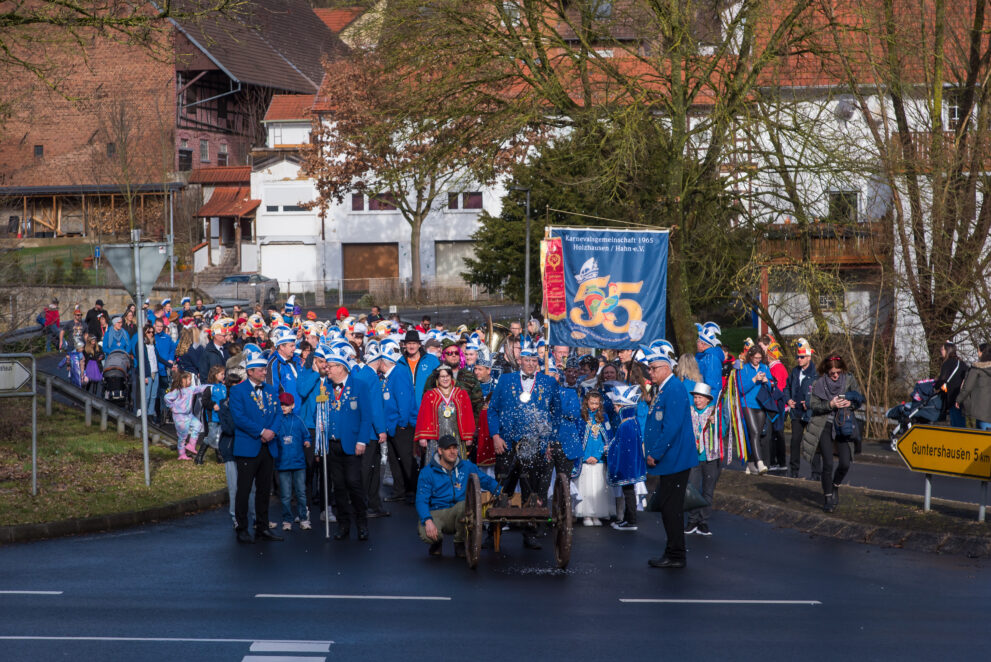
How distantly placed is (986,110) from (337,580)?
1820 centimetres

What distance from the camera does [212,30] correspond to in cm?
6688

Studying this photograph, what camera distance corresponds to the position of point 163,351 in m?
23.6

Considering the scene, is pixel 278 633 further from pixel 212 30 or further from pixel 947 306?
pixel 212 30

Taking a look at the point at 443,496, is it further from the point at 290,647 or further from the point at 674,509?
the point at 290,647

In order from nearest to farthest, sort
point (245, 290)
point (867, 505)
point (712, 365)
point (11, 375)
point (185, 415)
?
point (867, 505) → point (11, 375) → point (712, 365) → point (185, 415) → point (245, 290)

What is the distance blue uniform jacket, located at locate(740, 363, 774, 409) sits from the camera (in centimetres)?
1797

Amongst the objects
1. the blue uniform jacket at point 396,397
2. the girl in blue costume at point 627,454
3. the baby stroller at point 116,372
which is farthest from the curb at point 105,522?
the baby stroller at point 116,372

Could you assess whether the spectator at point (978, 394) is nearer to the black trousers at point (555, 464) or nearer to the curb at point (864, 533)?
the curb at point (864, 533)

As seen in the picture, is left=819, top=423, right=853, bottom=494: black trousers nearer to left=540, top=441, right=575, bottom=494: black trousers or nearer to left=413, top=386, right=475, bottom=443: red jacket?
left=540, top=441, right=575, bottom=494: black trousers

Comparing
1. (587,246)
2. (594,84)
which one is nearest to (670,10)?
(594,84)

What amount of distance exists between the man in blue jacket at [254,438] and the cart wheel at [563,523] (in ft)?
10.3

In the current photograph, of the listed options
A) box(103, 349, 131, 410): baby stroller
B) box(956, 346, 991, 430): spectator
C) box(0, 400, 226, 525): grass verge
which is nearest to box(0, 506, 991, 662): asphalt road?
box(0, 400, 226, 525): grass verge

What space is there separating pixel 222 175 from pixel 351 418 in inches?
2312

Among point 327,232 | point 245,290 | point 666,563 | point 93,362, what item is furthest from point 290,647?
point 327,232
